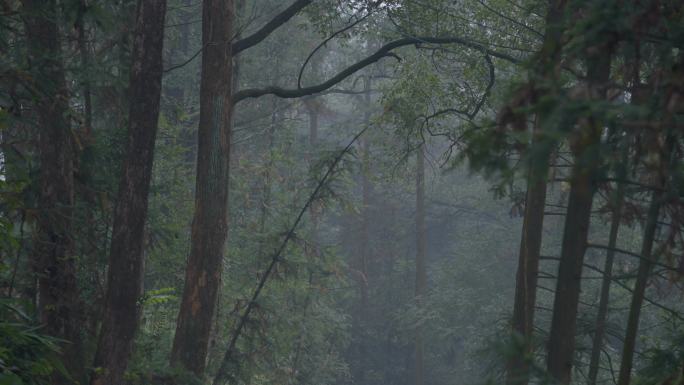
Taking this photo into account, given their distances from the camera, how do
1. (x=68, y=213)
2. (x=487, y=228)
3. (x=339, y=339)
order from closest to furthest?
(x=68, y=213)
(x=339, y=339)
(x=487, y=228)

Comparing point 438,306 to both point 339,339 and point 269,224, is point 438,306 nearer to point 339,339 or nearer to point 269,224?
point 339,339

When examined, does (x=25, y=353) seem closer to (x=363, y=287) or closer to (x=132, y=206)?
(x=132, y=206)

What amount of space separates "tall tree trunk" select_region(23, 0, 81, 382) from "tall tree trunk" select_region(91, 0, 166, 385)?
0.41 m

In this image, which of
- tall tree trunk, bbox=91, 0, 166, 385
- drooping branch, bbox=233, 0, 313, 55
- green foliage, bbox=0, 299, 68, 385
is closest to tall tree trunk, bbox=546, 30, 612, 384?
green foliage, bbox=0, 299, 68, 385

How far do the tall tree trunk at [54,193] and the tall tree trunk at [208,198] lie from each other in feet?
7.18

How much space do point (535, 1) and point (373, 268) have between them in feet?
77.0

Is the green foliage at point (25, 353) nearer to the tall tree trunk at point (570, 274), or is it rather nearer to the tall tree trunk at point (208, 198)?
the tall tree trunk at point (570, 274)

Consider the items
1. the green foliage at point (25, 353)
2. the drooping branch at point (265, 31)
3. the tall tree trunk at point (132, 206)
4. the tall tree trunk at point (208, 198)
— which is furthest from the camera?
the drooping branch at point (265, 31)

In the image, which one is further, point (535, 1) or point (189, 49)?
point (189, 49)

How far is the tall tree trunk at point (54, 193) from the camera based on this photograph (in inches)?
286

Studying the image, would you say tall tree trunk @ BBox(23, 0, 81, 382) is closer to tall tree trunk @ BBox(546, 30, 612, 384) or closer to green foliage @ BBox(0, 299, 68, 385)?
green foliage @ BBox(0, 299, 68, 385)

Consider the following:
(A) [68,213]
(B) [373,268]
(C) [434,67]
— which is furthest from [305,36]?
(A) [68,213]

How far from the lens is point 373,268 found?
3259 centimetres

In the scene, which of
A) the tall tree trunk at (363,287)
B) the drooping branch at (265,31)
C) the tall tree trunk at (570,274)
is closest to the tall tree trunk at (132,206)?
the drooping branch at (265,31)
